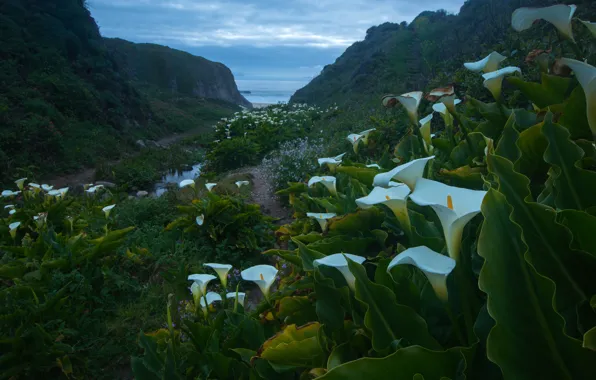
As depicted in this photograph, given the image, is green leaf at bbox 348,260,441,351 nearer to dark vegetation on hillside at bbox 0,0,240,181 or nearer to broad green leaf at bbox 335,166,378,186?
broad green leaf at bbox 335,166,378,186

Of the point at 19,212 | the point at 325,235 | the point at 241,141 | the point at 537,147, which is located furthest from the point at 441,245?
the point at 241,141

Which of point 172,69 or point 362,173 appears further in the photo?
point 172,69

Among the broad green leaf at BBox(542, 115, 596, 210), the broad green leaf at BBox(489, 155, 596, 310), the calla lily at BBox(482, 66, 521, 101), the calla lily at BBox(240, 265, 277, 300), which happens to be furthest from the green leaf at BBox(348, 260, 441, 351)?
the calla lily at BBox(482, 66, 521, 101)

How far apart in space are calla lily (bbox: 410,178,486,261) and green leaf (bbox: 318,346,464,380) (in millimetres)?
225

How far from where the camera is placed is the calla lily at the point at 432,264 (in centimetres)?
87

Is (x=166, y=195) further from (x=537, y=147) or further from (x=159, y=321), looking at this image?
(x=537, y=147)

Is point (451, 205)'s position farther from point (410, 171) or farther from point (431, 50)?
point (431, 50)

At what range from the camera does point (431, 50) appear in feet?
40.9

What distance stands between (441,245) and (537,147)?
23.3 inches

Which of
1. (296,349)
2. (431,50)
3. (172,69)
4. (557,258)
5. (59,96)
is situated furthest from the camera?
(172,69)

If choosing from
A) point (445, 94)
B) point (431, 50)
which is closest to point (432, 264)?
point (445, 94)

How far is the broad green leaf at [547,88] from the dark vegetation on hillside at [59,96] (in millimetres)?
10496

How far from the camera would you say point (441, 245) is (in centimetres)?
128

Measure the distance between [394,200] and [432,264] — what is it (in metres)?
0.27
